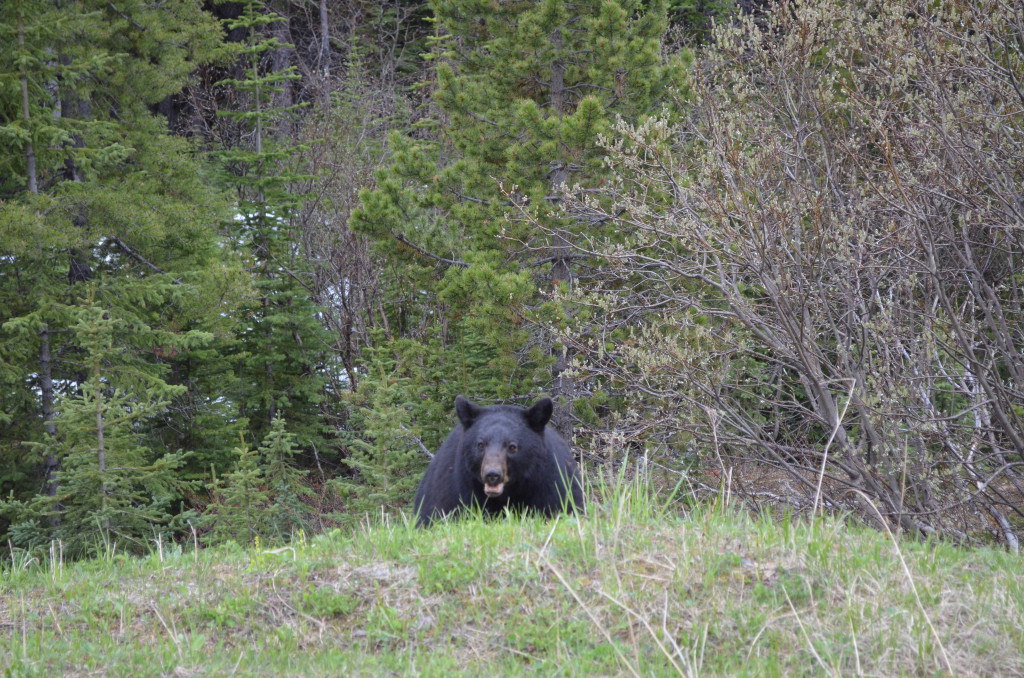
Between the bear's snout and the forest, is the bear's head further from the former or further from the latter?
the forest

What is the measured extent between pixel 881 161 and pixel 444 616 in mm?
5626

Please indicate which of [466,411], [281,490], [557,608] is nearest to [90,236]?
[281,490]

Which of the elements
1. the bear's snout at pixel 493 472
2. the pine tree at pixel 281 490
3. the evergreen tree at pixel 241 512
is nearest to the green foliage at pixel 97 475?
the evergreen tree at pixel 241 512

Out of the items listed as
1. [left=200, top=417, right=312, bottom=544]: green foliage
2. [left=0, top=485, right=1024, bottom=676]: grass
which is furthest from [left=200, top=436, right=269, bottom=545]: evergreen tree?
[left=0, top=485, right=1024, bottom=676]: grass

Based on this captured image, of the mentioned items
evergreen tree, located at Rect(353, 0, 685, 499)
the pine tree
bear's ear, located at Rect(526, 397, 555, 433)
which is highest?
evergreen tree, located at Rect(353, 0, 685, 499)

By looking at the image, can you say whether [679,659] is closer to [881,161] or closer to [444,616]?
[444,616]

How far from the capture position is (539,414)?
23.1 ft

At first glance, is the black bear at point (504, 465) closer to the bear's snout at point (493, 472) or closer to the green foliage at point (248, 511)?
the bear's snout at point (493, 472)

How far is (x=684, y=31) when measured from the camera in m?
18.8

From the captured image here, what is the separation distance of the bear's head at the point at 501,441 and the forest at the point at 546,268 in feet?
2.23

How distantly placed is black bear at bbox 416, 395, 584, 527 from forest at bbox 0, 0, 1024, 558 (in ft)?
2.30

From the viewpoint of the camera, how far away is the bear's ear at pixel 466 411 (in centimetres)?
708

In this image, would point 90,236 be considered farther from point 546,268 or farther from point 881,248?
point 881,248

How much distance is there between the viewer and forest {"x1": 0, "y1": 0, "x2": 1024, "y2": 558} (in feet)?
23.2
